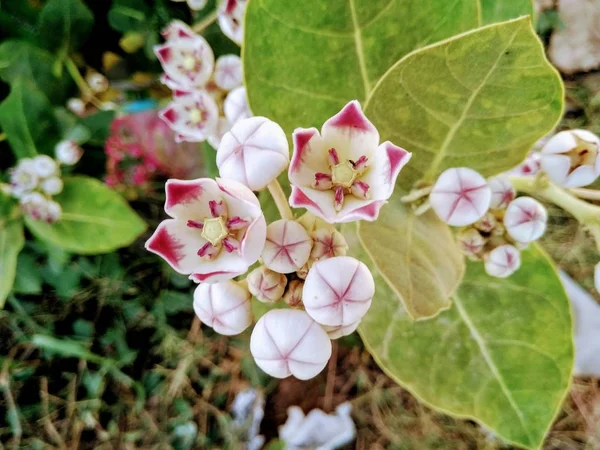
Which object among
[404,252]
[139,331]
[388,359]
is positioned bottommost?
[139,331]

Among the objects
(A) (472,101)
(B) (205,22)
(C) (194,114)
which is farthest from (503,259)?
(B) (205,22)

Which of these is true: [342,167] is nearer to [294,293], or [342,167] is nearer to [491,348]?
[294,293]

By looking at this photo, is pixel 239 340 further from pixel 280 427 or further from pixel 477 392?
pixel 477 392

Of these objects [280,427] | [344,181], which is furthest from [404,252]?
[280,427]

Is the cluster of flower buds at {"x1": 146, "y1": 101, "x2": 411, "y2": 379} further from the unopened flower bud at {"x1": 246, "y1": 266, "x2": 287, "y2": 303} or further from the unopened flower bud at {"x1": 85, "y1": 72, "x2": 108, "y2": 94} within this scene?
the unopened flower bud at {"x1": 85, "y1": 72, "x2": 108, "y2": 94}

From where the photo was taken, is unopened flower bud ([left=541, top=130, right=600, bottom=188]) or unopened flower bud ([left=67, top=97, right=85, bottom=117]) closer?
unopened flower bud ([left=541, top=130, right=600, bottom=188])

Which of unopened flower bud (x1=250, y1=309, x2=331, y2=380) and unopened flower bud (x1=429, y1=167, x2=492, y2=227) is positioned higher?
unopened flower bud (x1=429, y1=167, x2=492, y2=227)

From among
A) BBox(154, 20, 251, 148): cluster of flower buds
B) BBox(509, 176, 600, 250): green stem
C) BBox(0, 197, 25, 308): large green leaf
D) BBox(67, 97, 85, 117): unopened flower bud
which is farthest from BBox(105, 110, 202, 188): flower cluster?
BBox(509, 176, 600, 250): green stem
